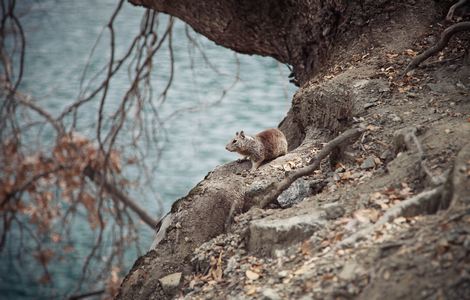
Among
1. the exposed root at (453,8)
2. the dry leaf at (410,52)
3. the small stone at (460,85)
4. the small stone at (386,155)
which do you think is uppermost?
the exposed root at (453,8)

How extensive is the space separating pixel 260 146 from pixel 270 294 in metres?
1.05

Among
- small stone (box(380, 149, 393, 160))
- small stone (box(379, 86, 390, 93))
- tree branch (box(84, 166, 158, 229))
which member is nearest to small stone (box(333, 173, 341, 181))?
small stone (box(380, 149, 393, 160))

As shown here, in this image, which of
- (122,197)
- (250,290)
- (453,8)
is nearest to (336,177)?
(250,290)

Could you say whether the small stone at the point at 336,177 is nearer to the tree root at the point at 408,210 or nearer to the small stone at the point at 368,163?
the small stone at the point at 368,163

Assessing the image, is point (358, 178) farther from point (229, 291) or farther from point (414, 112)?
point (229, 291)

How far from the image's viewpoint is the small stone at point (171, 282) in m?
1.79

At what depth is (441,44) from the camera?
2.02m

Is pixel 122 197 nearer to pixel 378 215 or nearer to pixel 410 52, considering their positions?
pixel 410 52

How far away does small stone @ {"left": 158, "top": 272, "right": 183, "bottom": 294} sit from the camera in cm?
179

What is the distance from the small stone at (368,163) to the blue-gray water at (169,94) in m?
3.25

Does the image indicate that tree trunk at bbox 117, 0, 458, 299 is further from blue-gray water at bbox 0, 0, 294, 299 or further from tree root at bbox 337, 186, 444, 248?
blue-gray water at bbox 0, 0, 294, 299

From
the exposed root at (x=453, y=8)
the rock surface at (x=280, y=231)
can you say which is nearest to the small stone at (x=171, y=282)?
the rock surface at (x=280, y=231)

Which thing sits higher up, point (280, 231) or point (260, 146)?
point (260, 146)

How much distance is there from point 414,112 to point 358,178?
353 millimetres
